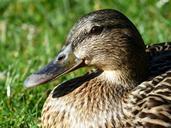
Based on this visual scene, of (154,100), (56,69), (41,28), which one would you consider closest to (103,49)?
(56,69)

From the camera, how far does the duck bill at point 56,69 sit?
5.16 metres

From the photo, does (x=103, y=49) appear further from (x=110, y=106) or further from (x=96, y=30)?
(x=110, y=106)

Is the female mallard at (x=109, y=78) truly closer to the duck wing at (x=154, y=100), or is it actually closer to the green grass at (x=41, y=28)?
the duck wing at (x=154, y=100)

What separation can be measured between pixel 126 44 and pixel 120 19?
180mm

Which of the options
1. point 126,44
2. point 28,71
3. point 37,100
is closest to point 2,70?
point 28,71

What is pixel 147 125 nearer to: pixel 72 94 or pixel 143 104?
pixel 143 104

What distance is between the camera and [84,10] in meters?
8.14

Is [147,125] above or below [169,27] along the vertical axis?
below

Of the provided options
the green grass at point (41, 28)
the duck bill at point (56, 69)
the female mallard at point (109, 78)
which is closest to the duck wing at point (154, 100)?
the female mallard at point (109, 78)

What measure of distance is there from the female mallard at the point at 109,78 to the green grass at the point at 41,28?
29.8 inches

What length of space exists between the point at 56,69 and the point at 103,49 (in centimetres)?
36

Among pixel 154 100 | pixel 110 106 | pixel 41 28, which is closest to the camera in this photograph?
pixel 154 100

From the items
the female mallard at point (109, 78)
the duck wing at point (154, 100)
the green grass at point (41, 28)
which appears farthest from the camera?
the green grass at point (41, 28)

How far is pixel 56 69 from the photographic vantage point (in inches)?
206
